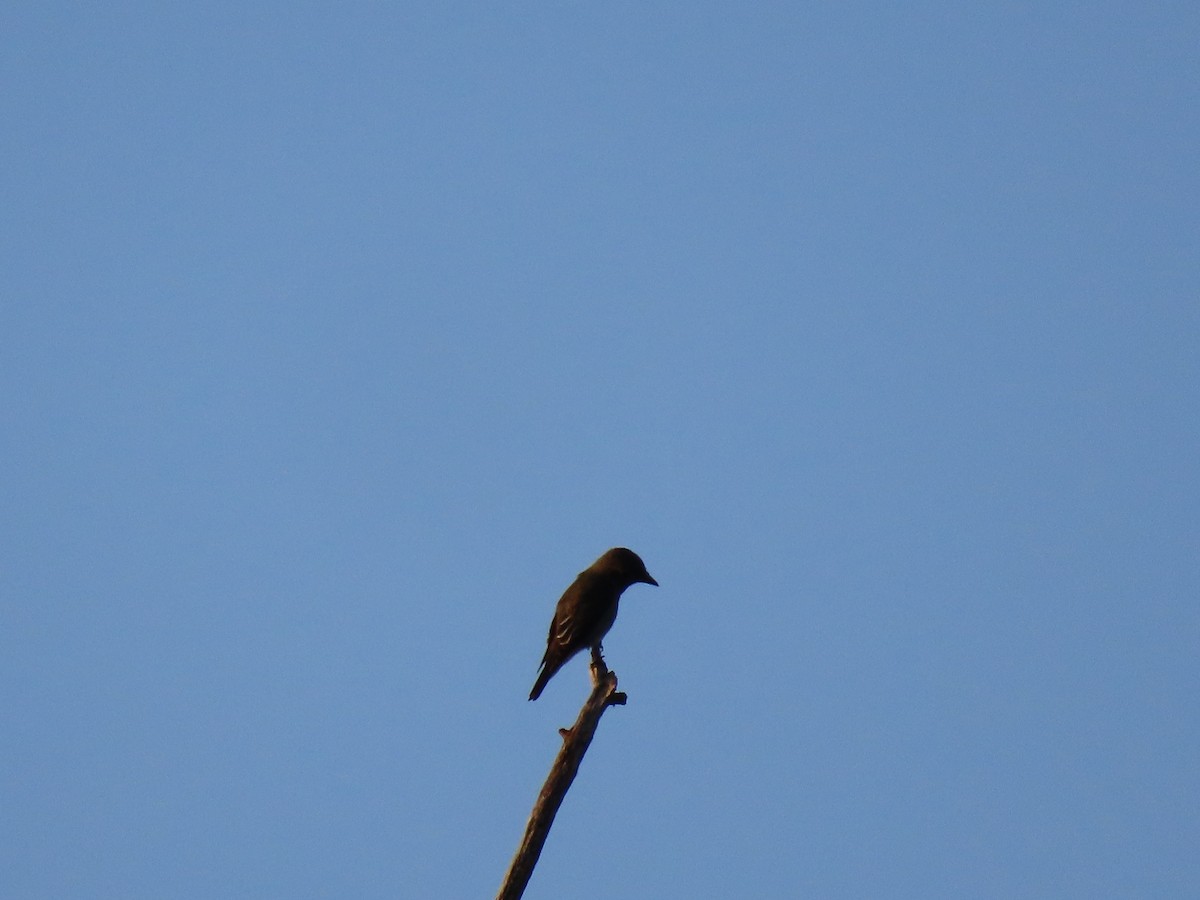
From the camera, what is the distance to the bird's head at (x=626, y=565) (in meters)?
15.0

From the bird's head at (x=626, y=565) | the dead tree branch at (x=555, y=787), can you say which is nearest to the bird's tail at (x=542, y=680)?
the bird's head at (x=626, y=565)

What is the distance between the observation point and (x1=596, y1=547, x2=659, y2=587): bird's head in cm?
1502

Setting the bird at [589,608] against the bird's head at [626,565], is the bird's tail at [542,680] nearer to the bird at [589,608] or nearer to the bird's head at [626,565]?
the bird at [589,608]

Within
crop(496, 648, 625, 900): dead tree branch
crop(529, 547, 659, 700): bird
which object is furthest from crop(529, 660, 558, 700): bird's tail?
crop(496, 648, 625, 900): dead tree branch

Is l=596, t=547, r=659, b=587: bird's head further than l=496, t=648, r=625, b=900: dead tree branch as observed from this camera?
Yes

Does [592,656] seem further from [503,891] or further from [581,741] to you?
[503,891]

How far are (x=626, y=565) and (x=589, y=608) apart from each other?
2.99 ft

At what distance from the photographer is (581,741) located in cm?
1042

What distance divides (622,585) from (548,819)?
516cm

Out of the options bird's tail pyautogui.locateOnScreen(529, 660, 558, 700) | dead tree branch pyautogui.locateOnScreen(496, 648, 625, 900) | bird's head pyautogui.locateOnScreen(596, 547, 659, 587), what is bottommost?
dead tree branch pyautogui.locateOnScreen(496, 648, 625, 900)

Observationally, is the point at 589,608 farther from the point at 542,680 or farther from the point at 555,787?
the point at 555,787

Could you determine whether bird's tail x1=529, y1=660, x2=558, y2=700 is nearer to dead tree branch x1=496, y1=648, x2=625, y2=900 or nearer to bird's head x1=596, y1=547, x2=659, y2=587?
bird's head x1=596, y1=547, x2=659, y2=587

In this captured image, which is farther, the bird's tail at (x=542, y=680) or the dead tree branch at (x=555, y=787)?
the bird's tail at (x=542, y=680)

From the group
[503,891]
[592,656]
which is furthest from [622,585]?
[503,891]
